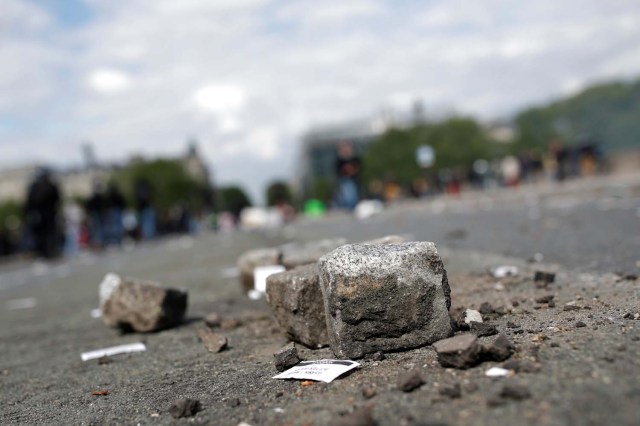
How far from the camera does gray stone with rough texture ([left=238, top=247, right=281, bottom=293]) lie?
244 inches

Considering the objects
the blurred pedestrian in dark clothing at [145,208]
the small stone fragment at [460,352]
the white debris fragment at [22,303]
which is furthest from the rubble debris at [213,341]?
the blurred pedestrian in dark clothing at [145,208]

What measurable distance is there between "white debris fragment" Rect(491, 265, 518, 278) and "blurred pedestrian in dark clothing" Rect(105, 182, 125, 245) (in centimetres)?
1956

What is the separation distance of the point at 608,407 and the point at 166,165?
104494mm

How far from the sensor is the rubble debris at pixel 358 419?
236cm

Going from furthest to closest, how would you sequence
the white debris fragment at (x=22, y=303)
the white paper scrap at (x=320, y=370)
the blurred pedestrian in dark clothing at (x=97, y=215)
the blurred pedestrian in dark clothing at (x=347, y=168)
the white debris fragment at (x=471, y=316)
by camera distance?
1. the blurred pedestrian in dark clothing at (x=97, y=215)
2. the blurred pedestrian in dark clothing at (x=347, y=168)
3. the white debris fragment at (x=22, y=303)
4. the white debris fragment at (x=471, y=316)
5. the white paper scrap at (x=320, y=370)

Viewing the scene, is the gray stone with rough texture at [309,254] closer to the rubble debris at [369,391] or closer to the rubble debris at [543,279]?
the rubble debris at [543,279]

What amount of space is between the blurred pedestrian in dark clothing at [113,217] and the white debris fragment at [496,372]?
2209 cm

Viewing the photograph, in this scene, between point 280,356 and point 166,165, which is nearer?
point 280,356

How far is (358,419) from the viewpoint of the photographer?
7.81ft

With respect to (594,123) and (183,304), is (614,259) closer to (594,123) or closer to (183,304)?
(183,304)

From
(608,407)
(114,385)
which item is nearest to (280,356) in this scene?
(114,385)

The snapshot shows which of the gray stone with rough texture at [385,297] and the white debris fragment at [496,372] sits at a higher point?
the gray stone with rough texture at [385,297]

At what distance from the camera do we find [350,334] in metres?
3.34

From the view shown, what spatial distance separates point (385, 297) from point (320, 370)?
0.46m
